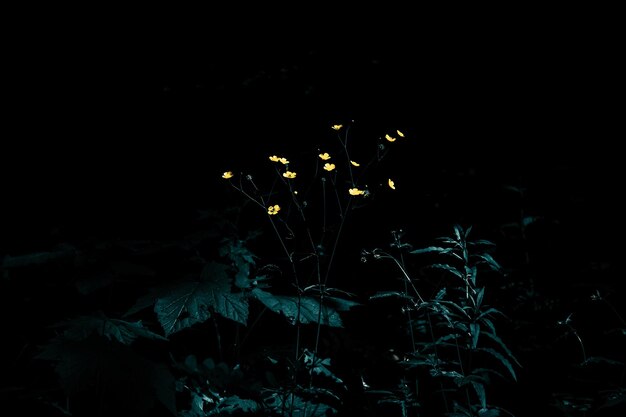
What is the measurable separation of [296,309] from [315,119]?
2.07 meters

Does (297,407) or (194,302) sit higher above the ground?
(194,302)

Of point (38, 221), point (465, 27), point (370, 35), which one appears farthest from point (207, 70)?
point (465, 27)

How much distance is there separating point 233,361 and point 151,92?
2.66m

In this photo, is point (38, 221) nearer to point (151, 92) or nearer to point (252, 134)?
point (151, 92)

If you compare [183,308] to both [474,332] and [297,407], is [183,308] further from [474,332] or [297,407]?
[474,332]

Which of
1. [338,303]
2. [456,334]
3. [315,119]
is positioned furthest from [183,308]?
[315,119]

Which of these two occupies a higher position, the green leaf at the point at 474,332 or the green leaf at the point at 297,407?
the green leaf at the point at 474,332

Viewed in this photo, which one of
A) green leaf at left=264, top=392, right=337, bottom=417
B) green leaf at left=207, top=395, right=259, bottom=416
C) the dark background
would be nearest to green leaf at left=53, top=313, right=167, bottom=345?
green leaf at left=207, top=395, right=259, bottom=416

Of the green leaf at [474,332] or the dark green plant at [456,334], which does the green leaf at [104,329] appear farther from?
the green leaf at [474,332]

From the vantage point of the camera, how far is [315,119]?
374 cm

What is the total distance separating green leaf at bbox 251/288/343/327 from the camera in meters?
1.95

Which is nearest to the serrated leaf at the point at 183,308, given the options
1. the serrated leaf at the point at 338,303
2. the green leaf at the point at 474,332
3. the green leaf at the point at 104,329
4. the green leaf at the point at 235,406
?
the green leaf at the point at 104,329

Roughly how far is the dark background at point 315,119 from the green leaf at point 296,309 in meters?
1.19

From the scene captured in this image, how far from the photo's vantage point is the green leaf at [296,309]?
6.39 feet
